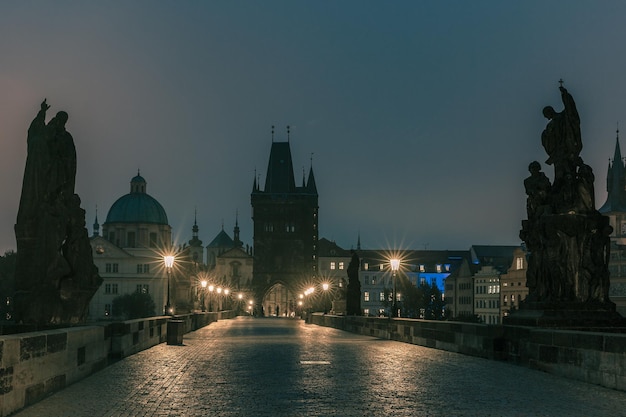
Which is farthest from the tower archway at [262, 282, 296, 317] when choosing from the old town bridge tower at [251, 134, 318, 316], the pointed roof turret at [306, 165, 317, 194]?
the pointed roof turret at [306, 165, 317, 194]

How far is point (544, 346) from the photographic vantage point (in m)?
16.7

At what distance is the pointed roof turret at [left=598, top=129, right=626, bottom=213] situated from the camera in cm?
17925

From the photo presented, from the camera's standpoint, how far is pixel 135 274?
505 ft

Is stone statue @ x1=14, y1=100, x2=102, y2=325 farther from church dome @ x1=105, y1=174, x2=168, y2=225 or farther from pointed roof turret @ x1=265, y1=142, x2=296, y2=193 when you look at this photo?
pointed roof turret @ x1=265, y1=142, x2=296, y2=193

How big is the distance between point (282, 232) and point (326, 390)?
151m

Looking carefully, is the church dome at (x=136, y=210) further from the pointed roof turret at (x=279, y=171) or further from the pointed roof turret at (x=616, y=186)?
the pointed roof turret at (x=616, y=186)

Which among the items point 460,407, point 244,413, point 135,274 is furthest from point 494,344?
point 135,274

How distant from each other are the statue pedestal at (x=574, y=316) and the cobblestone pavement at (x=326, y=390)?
1.29 m

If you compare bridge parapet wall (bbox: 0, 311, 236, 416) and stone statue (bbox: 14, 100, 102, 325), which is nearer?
bridge parapet wall (bbox: 0, 311, 236, 416)

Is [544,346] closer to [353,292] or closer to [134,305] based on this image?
[353,292]

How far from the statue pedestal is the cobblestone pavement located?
1.29 meters

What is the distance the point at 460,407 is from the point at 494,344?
8532mm

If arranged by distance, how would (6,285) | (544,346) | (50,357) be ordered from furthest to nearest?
(6,285) < (544,346) < (50,357)

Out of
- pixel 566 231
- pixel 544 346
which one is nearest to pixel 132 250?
pixel 566 231
